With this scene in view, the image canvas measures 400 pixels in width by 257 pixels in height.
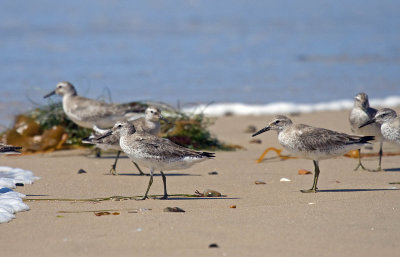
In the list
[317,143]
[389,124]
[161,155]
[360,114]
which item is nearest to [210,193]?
[161,155]

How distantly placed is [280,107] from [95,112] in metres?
6.84

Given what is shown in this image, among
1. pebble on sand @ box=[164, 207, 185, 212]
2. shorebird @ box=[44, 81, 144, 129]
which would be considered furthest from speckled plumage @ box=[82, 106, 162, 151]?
pebble on sand @ box=[164, 207, 185, 212]

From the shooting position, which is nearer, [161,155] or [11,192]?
[11,192]

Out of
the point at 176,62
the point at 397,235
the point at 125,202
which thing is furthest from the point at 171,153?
the point at 176,62

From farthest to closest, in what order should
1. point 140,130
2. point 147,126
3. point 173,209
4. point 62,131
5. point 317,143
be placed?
point 62,131
point 147,126
point 140,130
point 317,143
point 173,209

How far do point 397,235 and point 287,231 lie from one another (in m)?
0.98

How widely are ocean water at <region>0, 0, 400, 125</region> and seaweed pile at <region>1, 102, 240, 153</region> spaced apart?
47cm

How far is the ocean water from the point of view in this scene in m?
19.2

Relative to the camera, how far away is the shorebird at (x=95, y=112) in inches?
477

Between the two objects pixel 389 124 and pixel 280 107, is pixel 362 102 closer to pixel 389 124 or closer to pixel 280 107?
pixel 389 124

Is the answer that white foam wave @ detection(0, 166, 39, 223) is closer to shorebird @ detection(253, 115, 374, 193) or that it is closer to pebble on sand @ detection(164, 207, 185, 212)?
pebble on sand @ detection(164, 207, 185, 212)

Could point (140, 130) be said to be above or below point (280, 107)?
below

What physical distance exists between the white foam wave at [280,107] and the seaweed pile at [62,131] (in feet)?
15.4

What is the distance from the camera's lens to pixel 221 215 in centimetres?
671
